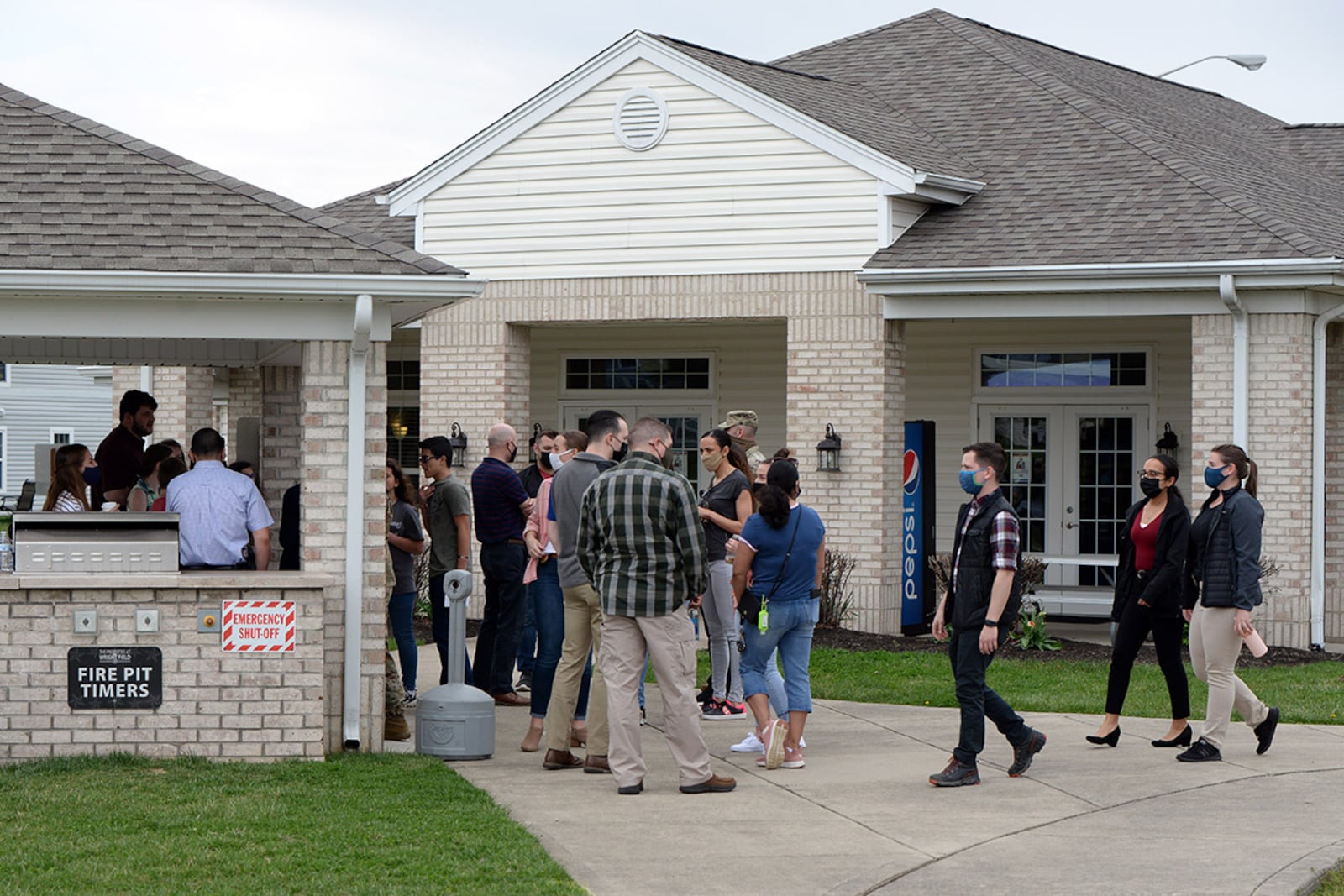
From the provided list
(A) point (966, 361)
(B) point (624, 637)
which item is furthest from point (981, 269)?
(B) point (624, 637)

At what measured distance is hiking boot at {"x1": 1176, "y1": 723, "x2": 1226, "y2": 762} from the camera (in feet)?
30.6

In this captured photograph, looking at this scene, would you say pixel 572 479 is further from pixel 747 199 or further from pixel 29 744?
pixel 747 199

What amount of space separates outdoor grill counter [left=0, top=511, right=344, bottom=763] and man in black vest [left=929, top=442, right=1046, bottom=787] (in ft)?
10.7

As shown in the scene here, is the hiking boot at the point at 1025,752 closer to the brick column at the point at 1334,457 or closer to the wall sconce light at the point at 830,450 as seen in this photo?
the wall sconce light at the point at 830,450

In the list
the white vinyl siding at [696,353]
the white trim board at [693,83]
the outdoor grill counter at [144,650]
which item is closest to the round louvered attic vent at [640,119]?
the white trim board at [693,83]

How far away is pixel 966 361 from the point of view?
58.3 ft

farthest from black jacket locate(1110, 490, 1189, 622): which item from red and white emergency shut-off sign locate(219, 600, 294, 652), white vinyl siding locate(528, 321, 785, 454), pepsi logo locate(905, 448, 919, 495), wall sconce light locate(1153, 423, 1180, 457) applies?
white vinyl siding locate(528, 321, 785, 454)

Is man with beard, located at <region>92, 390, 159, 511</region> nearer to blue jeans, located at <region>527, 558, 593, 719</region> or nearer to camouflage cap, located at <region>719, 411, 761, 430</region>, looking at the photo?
blue jeans, located at <region>527, 558, 593, 719</region>

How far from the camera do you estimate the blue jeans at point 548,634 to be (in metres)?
9.70

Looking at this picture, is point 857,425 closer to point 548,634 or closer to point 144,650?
point 548,634

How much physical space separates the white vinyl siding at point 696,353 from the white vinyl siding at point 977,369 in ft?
4.80

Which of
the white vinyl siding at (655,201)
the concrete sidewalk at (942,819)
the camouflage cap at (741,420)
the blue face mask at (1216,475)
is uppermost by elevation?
the white vinyl siding at (655,201)

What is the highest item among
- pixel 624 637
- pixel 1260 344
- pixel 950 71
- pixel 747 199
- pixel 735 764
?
pixel 950 71

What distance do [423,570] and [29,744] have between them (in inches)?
331
